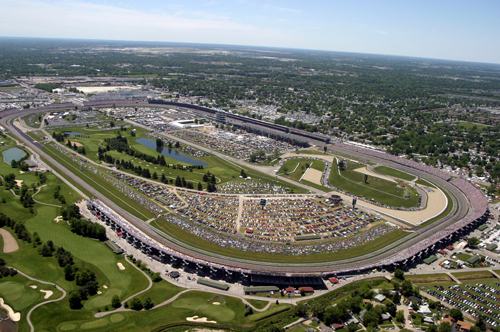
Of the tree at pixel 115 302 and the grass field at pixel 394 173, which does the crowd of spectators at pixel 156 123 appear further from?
the tree at pixel 115 302

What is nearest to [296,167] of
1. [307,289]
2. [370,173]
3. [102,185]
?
[370,173]

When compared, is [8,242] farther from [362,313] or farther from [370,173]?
[370,173]

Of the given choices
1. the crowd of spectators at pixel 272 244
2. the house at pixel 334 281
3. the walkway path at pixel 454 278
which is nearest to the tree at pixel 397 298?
the house at pixel 334 281

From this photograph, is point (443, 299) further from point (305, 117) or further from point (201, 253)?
point (305, 117)

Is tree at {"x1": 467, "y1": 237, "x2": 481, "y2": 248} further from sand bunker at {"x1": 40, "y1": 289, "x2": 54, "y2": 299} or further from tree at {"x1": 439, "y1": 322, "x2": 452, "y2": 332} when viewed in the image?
sand bunker at {"x1": 40, "y1": 289, "x2": 54, "y2": 299}

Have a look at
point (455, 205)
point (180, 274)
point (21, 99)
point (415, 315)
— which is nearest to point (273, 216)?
point (180, 274)

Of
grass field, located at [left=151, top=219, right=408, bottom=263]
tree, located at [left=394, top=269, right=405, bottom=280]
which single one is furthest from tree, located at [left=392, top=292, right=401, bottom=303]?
grass field, located at [left=151, top=219, right=408, bottom=263]
